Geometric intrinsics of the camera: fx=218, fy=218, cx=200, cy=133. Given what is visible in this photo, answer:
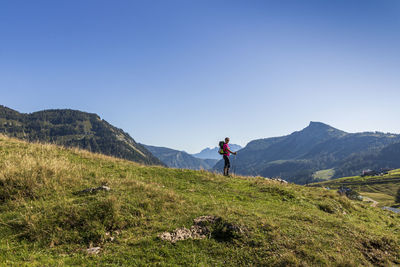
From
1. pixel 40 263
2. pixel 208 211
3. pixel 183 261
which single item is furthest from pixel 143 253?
pixel 208 211

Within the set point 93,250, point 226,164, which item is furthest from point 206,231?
point 226,164

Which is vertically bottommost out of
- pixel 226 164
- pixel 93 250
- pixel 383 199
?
pixel 383 199

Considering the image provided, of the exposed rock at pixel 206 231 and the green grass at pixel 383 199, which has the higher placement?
the exposed rock at pixel 206 231

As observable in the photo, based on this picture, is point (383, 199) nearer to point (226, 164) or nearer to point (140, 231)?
point (226, 164)

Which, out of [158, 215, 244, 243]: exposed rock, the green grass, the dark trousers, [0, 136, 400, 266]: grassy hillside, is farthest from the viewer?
the green grass

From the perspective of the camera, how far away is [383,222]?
13758 mm

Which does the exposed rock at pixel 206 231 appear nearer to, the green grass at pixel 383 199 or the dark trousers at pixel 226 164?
the dark trousers at pixel 226 164

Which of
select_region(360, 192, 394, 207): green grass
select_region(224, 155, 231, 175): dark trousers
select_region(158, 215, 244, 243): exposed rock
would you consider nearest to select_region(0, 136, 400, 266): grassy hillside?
select_region(158, 215, 244, 243): exposed rock

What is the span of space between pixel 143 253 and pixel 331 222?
7.83 metres

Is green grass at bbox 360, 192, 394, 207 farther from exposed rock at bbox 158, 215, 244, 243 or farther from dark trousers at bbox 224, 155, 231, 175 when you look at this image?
exposed rock at bbox 158, 215, 244, 243

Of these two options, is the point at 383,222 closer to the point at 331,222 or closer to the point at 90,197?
the point at 331,222

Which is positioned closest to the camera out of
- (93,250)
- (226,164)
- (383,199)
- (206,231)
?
(93,250)

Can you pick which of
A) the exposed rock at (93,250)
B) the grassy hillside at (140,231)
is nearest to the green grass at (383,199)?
the grassy hillside at (140,231)

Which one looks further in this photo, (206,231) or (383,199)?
(383,199)
